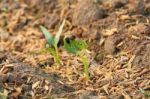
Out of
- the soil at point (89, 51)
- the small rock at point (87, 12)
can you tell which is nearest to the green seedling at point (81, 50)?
the soil at point (89, 51)

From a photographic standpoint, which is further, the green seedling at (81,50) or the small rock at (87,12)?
the small rock at (87,12)

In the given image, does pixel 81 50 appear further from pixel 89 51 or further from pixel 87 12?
pixel 87 12

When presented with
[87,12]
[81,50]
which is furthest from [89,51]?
[87,12]

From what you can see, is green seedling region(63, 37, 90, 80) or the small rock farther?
the small rock

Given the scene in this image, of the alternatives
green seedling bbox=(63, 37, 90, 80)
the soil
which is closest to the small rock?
the soil

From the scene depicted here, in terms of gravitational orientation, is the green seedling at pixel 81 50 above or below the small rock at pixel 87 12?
below

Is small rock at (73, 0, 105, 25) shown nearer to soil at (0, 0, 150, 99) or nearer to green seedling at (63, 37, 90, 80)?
soil at (0, 0, 150, 99)

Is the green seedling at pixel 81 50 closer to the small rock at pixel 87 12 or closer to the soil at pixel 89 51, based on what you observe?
Answer: the soil at pixel 89 51

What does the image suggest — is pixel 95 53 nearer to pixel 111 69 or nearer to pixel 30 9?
pixel 111 69
